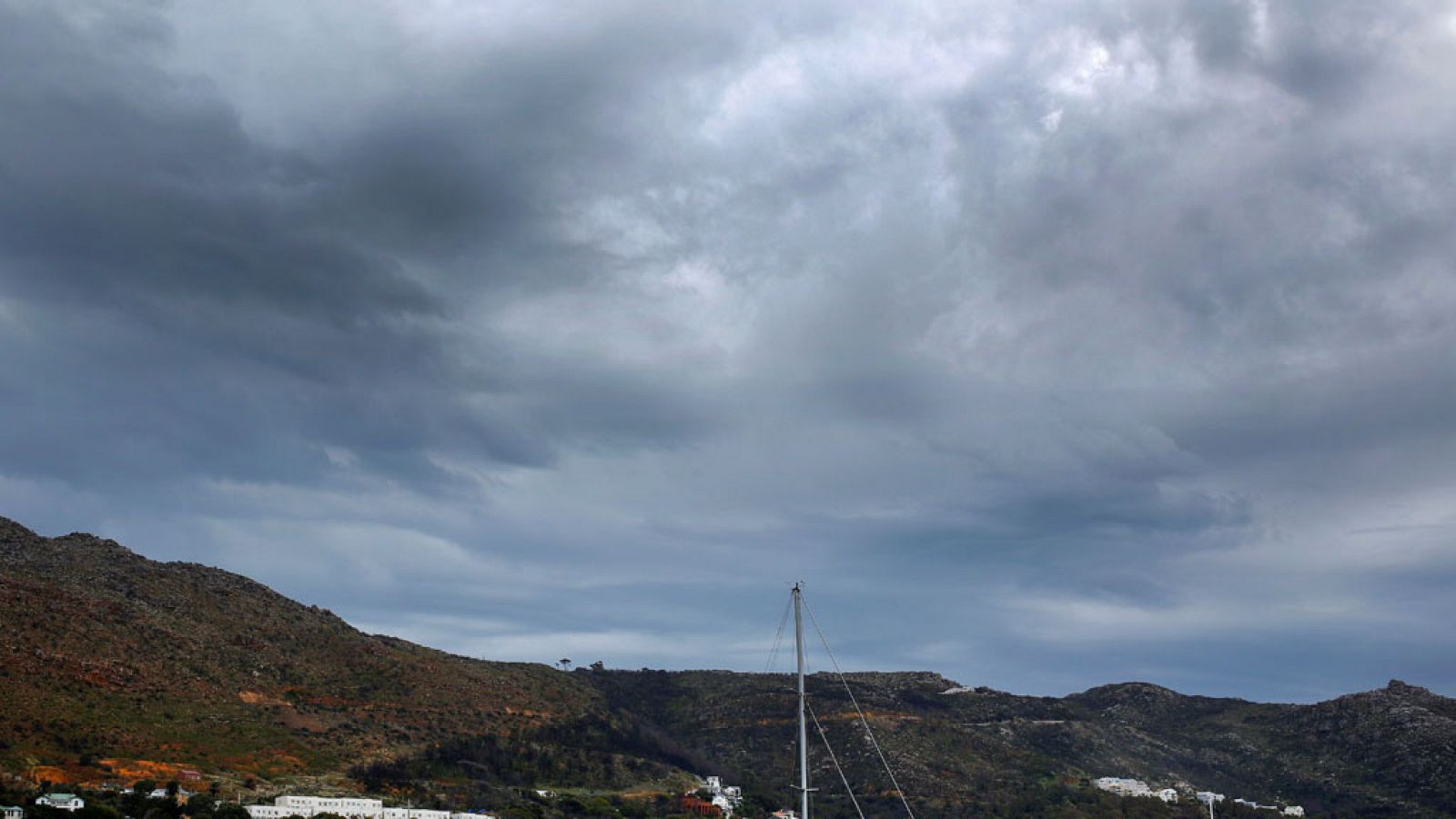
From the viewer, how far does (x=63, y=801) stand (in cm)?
7138

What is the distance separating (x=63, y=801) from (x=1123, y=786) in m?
125

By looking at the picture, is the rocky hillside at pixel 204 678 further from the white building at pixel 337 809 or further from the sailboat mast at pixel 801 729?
the sailboat mast at pixel 801 729

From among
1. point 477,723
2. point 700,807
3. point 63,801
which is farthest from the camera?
point 477,723

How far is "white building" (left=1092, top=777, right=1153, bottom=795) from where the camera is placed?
14688cm

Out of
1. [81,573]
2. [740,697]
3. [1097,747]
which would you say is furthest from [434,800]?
[1097,747]

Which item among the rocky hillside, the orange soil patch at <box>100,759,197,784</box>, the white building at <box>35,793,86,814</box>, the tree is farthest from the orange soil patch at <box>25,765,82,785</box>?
the tree

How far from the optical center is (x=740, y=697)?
7603 inches

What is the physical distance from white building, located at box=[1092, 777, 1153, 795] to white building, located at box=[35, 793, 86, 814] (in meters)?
120

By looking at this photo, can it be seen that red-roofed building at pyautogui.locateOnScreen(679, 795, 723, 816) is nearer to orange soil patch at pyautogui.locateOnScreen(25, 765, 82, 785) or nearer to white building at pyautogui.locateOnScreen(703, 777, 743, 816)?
white building at pyautogui.locateOnScreen(703, 777, 743, 816)

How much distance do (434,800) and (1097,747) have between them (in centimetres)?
11841

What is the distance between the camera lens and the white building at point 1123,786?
147 meters

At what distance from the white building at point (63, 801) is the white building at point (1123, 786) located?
392 ft

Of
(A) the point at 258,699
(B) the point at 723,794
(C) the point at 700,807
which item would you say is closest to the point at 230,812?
(A) the point at 258,699

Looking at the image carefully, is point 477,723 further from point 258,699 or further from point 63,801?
point 63,801
